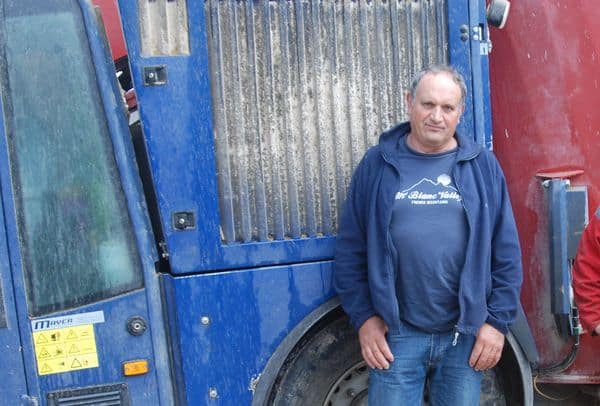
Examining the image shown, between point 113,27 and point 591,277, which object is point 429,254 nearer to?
point 591,277

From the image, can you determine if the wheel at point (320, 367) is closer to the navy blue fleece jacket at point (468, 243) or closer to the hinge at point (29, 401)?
the navy blue fleece jacket at point (468, 243)

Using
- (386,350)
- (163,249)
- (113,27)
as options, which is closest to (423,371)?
(386,350)

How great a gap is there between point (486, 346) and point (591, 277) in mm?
453

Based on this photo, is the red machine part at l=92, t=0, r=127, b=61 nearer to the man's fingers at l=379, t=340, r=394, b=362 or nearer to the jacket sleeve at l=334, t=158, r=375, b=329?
the jacket sleeve at l=334, t=158, r=375, b=329

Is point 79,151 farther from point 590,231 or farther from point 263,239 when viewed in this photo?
point 590,231

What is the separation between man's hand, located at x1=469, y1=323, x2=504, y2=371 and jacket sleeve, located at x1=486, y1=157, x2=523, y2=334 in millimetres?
25

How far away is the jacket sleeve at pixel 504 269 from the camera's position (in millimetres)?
2529

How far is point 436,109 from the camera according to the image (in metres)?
2.45

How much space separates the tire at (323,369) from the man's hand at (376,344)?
0.92 feet

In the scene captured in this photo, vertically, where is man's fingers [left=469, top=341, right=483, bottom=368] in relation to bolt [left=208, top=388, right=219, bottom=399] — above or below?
above

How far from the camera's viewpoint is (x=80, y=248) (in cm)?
261

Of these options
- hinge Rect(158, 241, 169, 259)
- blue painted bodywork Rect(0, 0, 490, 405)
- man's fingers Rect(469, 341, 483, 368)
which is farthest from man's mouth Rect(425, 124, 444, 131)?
hinge Rect(158, 241, 169, 259)

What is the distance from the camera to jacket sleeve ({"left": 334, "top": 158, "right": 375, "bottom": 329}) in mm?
2584

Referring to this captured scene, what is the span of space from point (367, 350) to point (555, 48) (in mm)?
1402
